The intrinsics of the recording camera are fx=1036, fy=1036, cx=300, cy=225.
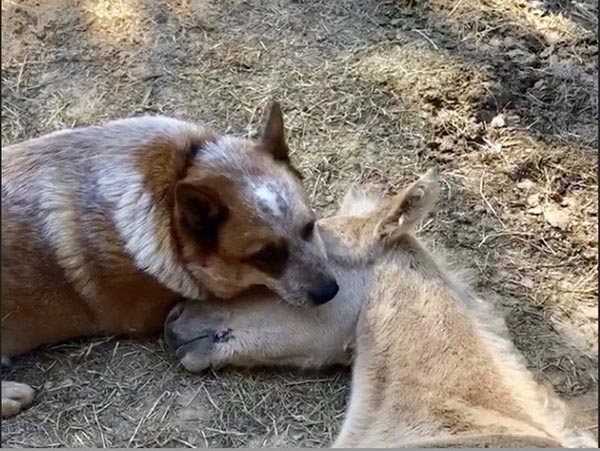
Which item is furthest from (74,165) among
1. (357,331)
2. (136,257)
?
(357,331)

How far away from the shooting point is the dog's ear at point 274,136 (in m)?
4.01

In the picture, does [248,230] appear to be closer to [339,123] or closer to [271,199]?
[271,199]

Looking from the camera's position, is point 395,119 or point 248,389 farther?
point 395,119

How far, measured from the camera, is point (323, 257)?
388 centimetres

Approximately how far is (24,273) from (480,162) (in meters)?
2.23

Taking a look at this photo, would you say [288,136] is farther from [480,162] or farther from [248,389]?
[248,389]

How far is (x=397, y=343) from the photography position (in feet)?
12.0

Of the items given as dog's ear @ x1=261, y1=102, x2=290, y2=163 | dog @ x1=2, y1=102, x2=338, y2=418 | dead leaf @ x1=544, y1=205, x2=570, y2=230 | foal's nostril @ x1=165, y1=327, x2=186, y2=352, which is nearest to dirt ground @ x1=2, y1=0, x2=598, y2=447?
dead leaf @ x1=544, y1=205, x2=570, y2=230

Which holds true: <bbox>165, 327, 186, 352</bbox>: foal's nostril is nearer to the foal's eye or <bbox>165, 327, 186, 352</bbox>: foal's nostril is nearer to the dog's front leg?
the dog's front leg

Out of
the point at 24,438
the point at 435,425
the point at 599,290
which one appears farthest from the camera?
the point at 599,290

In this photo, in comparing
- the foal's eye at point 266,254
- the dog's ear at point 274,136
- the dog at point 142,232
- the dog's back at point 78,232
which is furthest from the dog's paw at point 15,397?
the dog's ear at point 274,136

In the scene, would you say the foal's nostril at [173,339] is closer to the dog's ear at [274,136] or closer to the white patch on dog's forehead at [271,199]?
the white patch on dog's forehead at [271,199]

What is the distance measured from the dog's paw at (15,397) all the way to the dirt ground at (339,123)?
0.04m

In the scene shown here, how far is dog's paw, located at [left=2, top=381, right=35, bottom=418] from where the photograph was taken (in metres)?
3.77
